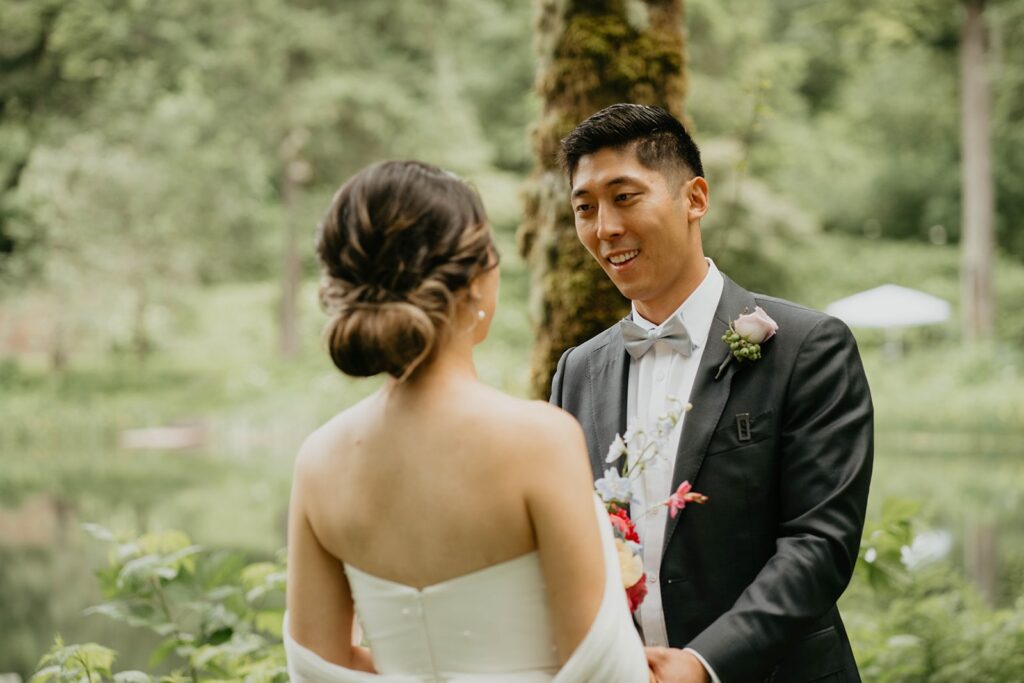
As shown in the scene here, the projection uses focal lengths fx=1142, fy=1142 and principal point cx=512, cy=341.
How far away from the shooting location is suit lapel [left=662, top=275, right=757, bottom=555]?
2268 millimetres

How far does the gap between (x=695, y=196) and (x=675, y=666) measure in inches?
39.2

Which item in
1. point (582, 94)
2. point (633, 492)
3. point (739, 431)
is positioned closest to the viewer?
point (633, 492)

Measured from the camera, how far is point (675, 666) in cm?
205

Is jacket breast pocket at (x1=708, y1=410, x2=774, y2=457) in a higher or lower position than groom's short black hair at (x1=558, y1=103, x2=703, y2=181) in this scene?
lower

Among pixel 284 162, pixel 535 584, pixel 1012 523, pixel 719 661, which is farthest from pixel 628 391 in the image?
pixel 284 162

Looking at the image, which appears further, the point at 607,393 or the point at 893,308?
the point at 893,308

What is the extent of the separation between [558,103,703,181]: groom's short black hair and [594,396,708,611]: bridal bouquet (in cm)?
53

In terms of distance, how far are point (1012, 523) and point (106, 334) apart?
60.8 ft

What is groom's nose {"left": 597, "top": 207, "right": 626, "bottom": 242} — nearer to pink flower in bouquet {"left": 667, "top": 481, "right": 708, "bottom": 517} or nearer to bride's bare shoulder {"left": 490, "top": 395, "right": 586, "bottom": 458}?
pink flower in bouquet {"left": 667, "top": 481, "right": 708, "bottom": 517}

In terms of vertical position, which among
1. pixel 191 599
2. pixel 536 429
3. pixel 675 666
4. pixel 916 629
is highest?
pixel 536 429

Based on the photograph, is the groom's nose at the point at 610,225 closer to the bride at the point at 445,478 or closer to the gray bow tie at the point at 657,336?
the gray bow tie at the point at 657,336

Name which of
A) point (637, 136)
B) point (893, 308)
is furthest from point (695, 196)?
point (893, 308)

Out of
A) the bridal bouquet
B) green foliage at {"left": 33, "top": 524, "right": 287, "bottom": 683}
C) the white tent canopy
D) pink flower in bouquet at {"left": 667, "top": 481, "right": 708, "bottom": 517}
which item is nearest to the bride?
A: the bridal bouquet

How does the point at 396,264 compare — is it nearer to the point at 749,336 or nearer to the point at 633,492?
the point at 633,492
